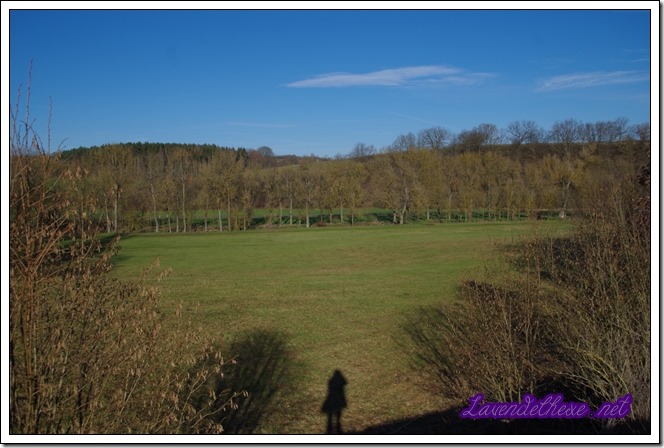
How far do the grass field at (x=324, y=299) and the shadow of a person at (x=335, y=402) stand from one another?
138 millimetres

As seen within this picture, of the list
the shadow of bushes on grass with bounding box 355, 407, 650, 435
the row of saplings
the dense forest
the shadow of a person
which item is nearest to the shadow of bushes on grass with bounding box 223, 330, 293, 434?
the shadow of a person

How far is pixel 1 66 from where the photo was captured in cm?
461

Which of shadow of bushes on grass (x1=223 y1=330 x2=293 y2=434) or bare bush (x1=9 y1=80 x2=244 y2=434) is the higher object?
bare bush (x1=9 y1=80 x2=244 y2=434)

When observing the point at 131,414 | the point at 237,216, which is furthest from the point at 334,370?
the point at 237,216

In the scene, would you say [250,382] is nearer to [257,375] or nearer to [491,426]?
[257,375]

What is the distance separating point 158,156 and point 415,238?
34.7m

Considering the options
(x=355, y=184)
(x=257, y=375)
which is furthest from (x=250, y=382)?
(x=355, y=184)

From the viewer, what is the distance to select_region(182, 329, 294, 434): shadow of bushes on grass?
29.7 feet

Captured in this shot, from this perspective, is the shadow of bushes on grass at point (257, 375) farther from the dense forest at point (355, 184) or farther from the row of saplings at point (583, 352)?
the dense forest at point (355, 184)

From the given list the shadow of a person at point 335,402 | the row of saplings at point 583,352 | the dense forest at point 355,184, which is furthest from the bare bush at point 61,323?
the dense forest at point 355,184

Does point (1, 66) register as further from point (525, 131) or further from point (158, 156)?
point (525, 131)

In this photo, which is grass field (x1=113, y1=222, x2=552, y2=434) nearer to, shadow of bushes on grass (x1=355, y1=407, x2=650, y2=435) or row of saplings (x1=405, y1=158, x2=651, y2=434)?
shadow of bushes on grass (x1=355, y1=407, x2=650, y2=435)

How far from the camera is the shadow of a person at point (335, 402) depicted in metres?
9.30

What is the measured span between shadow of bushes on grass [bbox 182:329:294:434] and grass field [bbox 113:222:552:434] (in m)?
0.18
